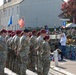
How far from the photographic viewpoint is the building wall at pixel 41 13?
55.9 metres

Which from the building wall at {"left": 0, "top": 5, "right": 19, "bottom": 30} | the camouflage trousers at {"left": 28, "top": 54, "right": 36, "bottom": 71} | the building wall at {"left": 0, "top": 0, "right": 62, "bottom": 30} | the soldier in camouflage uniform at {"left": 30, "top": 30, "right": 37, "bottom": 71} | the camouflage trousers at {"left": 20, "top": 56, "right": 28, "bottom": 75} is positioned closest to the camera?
the camouflage trousers at {"left": 20, "top": 56, "right": 28, "bottom": 75}

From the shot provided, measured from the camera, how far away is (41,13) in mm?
56438

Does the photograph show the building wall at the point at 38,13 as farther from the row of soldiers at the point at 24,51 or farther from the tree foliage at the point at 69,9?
the row of soldiers at the point at 24,51

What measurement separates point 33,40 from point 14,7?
Answer: 1576 inches

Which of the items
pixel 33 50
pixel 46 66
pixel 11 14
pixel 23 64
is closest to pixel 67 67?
pixel 33 50

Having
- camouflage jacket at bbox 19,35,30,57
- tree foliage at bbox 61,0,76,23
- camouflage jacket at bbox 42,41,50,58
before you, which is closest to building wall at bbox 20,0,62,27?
tree foliage at bbox 61,0,76,23

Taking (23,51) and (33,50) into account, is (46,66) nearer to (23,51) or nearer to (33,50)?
(23,51)

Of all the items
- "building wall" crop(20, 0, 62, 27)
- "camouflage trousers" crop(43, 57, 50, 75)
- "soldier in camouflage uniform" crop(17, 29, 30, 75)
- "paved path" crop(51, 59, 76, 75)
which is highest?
"building wall" crop(20, 0, 62, 27)

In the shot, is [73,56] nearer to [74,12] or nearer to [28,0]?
[28,0]

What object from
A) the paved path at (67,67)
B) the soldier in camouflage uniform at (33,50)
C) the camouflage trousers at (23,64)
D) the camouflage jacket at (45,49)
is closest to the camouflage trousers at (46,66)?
the camouflage jacket at (45,49)

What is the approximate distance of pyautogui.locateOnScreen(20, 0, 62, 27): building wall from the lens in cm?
5588

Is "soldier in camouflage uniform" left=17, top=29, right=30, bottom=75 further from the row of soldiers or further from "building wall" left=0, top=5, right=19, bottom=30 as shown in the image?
"building wall" left=0, top=5, right=19, bottom=30

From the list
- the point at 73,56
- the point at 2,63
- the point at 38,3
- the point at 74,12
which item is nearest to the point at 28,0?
the point at 38,3

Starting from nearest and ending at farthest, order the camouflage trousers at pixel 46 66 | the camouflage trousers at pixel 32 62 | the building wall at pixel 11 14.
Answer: the camouflage trousers at pixel 46 66
the camouflage trousers at pixel 32 62
the building wall at pixel 11 14
